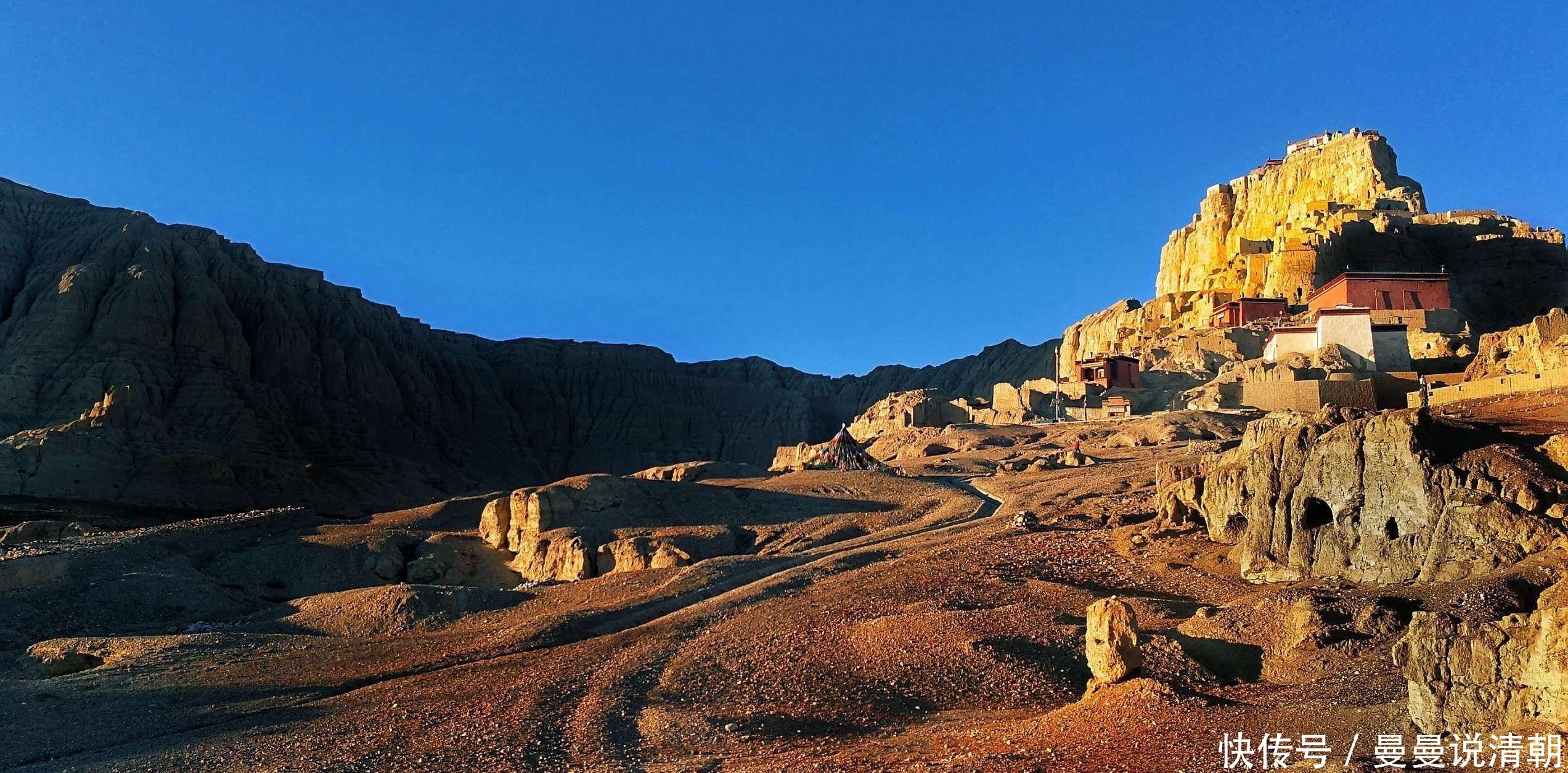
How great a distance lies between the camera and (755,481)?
140 ft

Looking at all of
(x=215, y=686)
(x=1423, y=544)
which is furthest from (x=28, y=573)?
(x=1423, y=544)

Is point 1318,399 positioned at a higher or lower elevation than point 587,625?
higher

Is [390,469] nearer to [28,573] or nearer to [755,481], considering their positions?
A: [755,481]

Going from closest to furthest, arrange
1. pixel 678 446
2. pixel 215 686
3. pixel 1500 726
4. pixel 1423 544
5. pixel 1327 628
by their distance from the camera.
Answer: pixel 1500 726 → pixel 1327 628 → pixel 1423 544 → pixel 215 686 → pixel 678 446

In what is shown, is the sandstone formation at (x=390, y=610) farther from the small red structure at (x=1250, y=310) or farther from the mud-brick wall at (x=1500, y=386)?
the small red structure at (x=1250, y=310)

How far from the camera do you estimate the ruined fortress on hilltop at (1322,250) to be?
67250 mm

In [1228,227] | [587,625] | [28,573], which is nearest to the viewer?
[587,625]

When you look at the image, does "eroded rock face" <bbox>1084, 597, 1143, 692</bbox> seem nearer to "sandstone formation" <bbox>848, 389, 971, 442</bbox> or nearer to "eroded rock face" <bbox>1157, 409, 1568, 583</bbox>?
"eroded rock face" <bbox>1157, 409, 1568, 583</bbox>

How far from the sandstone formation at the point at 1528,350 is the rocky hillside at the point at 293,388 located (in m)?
62.0

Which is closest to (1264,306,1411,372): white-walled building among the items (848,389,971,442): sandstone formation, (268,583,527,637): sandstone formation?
(848,389,971,442): sandstone formation

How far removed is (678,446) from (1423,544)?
98.1m

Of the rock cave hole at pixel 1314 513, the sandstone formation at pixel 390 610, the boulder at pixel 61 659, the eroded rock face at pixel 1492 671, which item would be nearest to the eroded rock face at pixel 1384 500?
the rock cave hole at pixel 1314 513

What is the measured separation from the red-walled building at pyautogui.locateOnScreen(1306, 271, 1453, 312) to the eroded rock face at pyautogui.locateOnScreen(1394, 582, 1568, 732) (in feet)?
171

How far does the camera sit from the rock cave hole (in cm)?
1698
